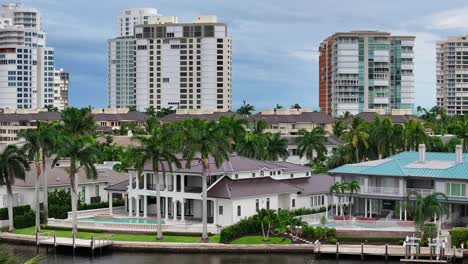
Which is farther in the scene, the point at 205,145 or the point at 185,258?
the point at 205,145

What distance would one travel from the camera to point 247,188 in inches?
3000

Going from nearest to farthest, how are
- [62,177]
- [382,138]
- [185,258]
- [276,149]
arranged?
[185,258], [62,177], [382,138], [276,149]

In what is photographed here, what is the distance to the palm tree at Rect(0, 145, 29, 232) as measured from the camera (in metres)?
75.0

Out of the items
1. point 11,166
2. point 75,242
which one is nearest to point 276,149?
point 11,166

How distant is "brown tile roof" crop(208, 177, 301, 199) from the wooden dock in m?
10.0

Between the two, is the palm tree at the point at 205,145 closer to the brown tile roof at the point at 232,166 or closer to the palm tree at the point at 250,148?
the brown tile roof at the point at 232,166

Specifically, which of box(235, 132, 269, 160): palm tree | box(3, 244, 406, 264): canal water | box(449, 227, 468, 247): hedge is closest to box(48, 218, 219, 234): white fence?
box(3, 244, 406, 264): canal water

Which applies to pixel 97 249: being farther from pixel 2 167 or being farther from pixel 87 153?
pixel 2 167

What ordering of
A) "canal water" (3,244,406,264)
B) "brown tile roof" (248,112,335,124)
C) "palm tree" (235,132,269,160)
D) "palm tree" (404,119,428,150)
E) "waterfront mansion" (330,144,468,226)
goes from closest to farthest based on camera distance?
1. "canal water" (3,244,406,264)
2. "waterfront mansion" (330,144,468,226)
3. "palm tree" (235,132,269,160)
4. "palm tree" (404,119,428,150)
5. "brown tile roof" (248,112,335,124)

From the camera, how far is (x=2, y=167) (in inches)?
2955

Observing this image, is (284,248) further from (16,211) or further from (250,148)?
(250,148)

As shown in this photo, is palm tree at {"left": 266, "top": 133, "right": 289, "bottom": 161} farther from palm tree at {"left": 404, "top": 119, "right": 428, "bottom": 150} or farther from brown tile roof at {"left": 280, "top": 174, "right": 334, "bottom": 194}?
brown tile roof at {"left": 280, "top": 174, "right": 334, "bottom": 194}

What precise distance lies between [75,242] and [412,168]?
28.8m

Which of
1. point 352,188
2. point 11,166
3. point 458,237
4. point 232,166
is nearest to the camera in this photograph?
point 458,237
